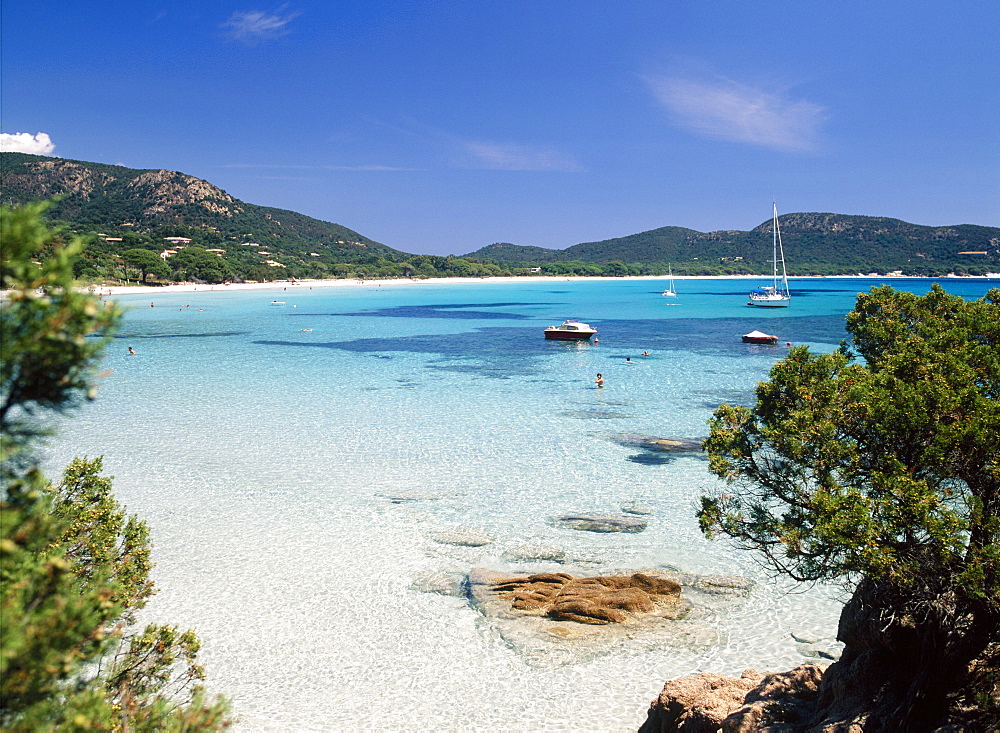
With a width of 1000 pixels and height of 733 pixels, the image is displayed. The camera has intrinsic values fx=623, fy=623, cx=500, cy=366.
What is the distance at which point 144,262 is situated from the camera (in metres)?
107

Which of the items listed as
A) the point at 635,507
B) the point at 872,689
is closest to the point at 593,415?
the point at 635,507

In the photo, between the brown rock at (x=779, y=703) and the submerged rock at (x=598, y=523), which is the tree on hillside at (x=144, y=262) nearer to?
the submerged rock at (x=598, y=523)

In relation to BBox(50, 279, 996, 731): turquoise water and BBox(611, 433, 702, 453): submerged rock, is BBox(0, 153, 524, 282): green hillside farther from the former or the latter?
BBox(611, 433, 702, 453): submerged rock

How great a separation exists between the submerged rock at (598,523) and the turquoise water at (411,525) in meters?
0.35

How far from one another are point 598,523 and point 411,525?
4.36 metres

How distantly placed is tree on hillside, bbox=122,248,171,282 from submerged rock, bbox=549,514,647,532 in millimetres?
113387

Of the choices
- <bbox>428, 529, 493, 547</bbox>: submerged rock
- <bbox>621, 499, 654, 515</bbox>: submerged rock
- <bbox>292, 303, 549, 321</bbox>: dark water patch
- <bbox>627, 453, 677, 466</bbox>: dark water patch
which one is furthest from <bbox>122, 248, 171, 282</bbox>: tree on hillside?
<bbox>621, 499, 654, 515</bbox>: submerged rock

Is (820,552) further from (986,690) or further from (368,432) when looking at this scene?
(368,432)

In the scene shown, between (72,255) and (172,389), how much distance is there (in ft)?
100

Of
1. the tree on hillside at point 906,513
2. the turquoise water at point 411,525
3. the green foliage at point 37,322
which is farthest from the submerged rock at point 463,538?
the green foliage at point 37,322

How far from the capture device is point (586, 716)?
842 cm

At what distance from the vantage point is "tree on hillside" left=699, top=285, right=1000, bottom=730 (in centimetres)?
506

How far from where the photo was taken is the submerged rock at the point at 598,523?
558 inches

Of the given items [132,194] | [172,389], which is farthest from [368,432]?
[132,194]
